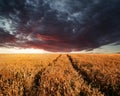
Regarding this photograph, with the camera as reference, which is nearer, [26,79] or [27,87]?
[27,87]

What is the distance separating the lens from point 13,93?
352 inches

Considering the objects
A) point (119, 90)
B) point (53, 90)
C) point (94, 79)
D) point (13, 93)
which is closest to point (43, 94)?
point (53, 90)

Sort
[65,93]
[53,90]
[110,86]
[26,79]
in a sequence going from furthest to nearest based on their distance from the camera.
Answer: [26,79], [110,86], [53,90], [65,93]

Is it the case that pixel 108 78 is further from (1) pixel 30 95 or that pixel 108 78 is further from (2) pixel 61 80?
(1) pixel 30 95

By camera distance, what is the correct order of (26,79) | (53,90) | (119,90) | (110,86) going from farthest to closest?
(26,79) < (110,86) < (119,90) < (53,90)

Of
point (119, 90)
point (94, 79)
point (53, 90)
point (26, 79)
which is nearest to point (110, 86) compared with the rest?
point (119, 90)

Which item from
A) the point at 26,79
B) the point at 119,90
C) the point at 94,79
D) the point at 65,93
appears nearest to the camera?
the point at 65,93

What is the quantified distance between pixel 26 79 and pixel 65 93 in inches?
149

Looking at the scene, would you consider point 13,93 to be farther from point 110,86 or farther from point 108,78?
point 108,78

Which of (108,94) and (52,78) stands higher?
(52,78)

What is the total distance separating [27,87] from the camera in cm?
1062

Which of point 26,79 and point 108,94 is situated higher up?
point 26,79

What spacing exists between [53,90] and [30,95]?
3.79 feet

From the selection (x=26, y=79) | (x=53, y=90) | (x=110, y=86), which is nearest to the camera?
(x=53, y=90)
